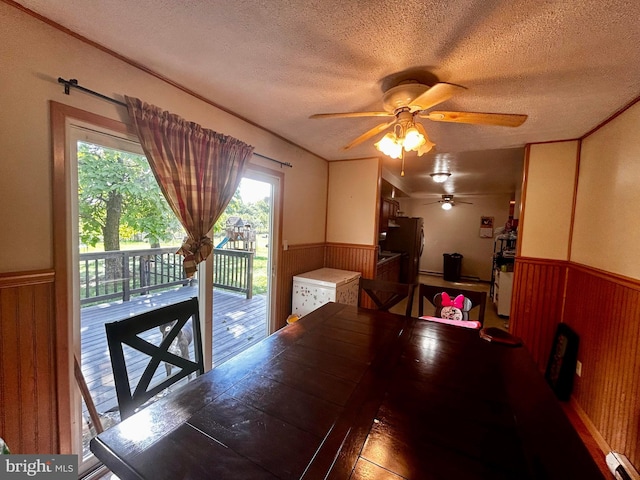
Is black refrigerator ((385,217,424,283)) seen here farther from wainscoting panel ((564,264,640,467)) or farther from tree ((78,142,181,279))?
tree ((78,142,181,279))

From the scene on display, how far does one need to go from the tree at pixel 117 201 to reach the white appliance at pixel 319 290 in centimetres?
147

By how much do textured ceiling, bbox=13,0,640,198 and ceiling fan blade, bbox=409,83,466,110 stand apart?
186 millimetres

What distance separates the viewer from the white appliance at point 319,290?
2.80m

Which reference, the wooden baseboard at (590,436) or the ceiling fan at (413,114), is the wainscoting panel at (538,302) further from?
the ceiling fan at (413,114)

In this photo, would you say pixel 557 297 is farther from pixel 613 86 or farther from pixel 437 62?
pixel 437 62

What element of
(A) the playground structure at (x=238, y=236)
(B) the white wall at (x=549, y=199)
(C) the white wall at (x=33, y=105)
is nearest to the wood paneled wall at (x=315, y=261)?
(A) the playground structure at (x=238, y=236)

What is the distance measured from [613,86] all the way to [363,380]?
2.17 metres

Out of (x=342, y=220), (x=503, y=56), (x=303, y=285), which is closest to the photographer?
(x=503, y=56)

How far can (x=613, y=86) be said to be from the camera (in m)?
1.53

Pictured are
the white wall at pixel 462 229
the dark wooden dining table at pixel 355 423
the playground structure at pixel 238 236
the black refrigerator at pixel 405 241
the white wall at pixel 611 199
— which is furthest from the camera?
the white wall at pixel 462 229

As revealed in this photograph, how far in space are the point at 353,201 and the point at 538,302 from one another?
2247 millimetres

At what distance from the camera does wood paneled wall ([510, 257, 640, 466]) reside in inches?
62.3

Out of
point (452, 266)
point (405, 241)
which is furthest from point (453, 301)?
point (452, 266)

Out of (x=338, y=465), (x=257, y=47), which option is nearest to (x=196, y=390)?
(x=338, y=465)
